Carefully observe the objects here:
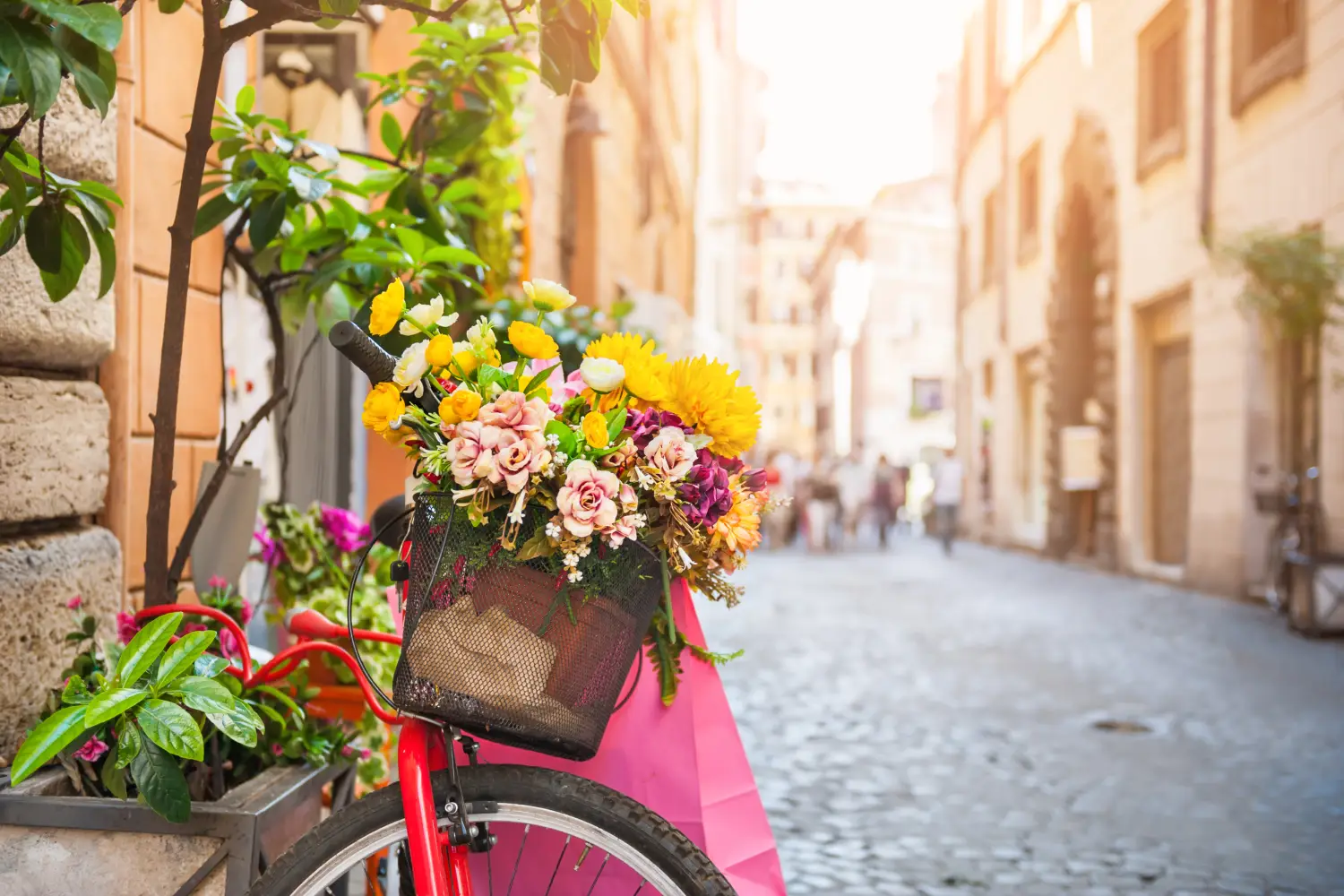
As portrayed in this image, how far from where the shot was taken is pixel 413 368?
1.70 metres

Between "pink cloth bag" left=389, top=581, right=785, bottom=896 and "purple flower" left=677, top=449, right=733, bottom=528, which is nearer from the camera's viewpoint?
"purple flower" left=677, top=449, right=733, bottom=528

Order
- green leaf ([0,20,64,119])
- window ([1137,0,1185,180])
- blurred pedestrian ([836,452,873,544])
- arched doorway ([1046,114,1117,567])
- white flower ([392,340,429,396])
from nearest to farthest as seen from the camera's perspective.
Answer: green leaf ([0,20,64,119])
white flower ([392,340,429,396])
window ([1137,0,1185,180])
arched doorway ([1046,114,1117,567])
blurred pedestrian ([836,452,873,544])

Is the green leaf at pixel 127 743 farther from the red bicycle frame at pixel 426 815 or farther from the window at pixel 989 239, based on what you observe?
the window at pixel 989 239

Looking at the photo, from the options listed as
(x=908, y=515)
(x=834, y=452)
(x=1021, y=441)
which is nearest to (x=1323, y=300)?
(x=1021, y=441)

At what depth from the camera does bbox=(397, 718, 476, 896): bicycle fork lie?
68.1 inches

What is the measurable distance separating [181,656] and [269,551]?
1.87 metres

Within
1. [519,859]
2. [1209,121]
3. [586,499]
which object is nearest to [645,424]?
[586,499]

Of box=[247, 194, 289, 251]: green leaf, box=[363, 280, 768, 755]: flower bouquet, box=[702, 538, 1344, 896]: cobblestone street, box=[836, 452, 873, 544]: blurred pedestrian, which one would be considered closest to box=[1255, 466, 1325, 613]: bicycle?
box=[702, 538, 1344, 896]: cobblestone street

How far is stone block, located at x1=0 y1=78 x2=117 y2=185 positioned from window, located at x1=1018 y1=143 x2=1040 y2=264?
62.2 ft

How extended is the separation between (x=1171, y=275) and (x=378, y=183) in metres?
12.6

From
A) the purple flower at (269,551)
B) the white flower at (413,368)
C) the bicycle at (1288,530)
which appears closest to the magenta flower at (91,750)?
the white flower at (413,368)

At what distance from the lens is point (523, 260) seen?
794 cm

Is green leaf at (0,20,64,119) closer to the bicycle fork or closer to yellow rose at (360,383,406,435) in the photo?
yellow rose at (360,383,406,435)

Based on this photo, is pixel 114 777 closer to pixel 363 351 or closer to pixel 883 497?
pixel 363 351
